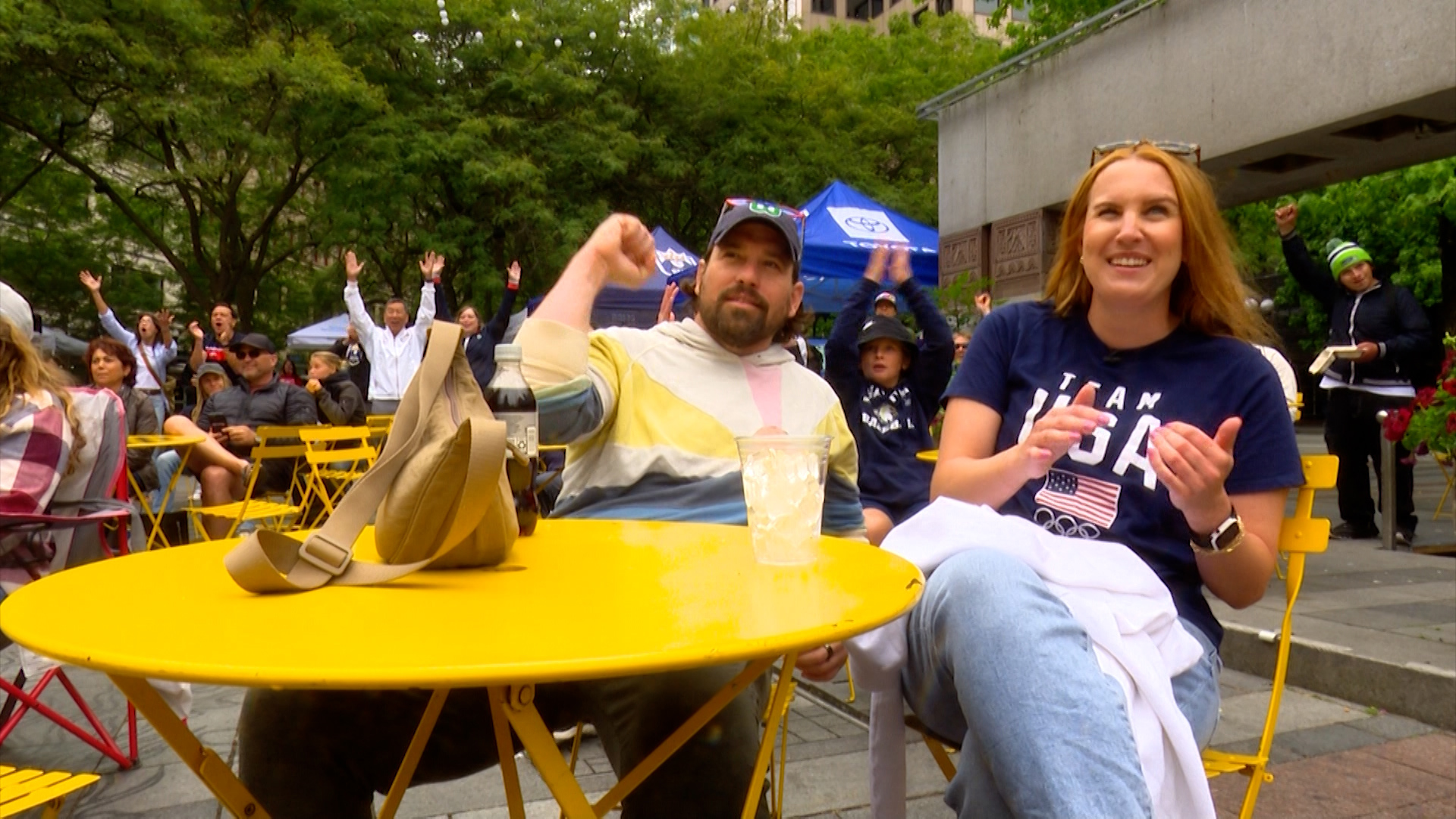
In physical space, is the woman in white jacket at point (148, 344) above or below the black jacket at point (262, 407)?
above

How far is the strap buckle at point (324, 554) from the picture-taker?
1.31 meters

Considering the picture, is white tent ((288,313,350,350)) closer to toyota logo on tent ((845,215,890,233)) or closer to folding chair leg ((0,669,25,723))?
toyota logo on tent ((845,215,890,233))

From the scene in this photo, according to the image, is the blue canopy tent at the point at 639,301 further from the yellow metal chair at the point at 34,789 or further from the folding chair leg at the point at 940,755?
the folding chair leg at the point at 940,755

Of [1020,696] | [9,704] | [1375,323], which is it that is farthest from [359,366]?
[1020,696]

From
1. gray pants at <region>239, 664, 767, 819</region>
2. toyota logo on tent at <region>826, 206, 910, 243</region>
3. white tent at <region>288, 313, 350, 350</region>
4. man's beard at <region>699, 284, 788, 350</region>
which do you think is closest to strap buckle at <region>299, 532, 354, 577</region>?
gray pants at <region>239, 664, 767, 819</region>

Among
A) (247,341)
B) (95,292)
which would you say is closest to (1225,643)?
(247,341)

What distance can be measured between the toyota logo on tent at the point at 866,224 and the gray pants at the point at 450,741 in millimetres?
8091

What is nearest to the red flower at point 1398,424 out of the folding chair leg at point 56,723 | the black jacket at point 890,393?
the black jacket at point 890,393

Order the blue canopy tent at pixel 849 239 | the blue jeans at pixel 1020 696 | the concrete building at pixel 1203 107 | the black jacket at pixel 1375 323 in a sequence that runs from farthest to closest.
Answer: the blue canopy tent at pixel 849 239 → the black jacket at pixel 1375 323 → the concrete building at pixel 1203 107 → the blue jeans at pixel 1020 696

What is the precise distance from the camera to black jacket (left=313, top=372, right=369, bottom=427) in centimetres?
836

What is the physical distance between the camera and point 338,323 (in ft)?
60.0

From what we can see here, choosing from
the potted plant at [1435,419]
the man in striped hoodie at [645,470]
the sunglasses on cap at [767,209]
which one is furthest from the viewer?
the potted plant at [1435,419]

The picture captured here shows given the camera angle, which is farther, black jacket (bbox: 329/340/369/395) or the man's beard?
black jacket (bbox: 329/340/369/395)

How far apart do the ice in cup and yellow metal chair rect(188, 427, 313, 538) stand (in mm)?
4415
